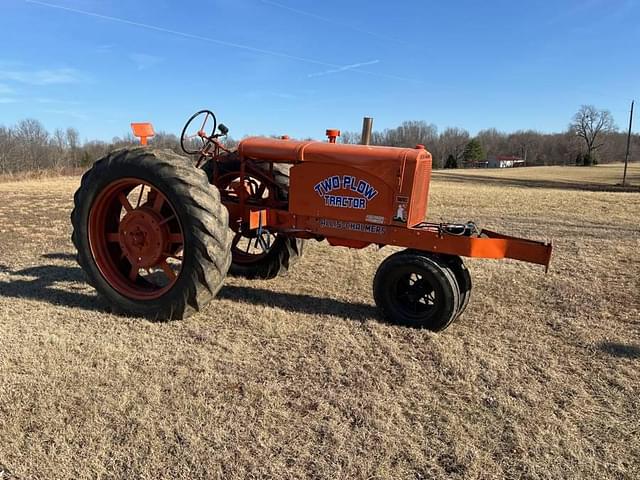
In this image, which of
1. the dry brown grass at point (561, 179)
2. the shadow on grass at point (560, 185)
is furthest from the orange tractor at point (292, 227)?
the dry brown grass at point (561, 179)

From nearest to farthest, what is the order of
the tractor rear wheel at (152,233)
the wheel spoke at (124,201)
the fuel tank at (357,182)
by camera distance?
the tractor rear wheel at (152,233) < the fuel tank at (357,182) < the wheel spoke at (124,201)

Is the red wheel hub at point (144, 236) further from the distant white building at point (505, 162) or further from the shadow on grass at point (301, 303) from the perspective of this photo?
the distant white building at point (505, 162)

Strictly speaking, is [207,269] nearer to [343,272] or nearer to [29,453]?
[29,453]

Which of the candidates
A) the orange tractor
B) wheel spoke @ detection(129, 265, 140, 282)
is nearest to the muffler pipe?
the orange tractor

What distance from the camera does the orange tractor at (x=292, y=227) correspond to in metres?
4.39

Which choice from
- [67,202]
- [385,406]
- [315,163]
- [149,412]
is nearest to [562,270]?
[315,163]

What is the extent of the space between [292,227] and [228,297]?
104 cm

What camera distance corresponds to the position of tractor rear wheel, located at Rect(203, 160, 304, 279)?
571 cm

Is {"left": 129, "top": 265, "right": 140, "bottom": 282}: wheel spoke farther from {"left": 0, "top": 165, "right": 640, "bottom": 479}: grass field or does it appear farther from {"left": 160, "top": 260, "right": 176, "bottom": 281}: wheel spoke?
{"left": 0, "top": 165, "right": 640, "bottom": 479}: grass field

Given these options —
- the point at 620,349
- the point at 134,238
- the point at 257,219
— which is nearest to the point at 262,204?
the point at 257,219

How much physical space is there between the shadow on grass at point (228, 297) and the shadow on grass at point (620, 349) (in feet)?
6.53

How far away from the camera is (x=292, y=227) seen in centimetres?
518

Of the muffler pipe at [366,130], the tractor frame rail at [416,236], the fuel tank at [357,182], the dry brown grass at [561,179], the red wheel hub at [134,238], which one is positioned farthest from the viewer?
the dry brown grass at [561,179]

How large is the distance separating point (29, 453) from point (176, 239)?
241cm
